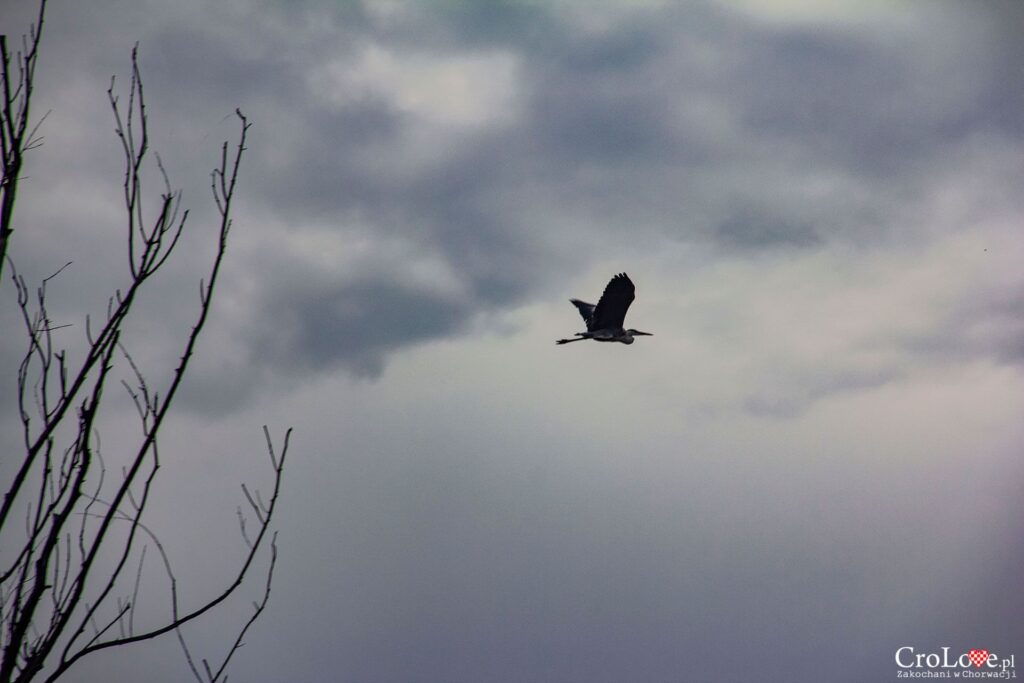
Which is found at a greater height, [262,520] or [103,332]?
[103,332]

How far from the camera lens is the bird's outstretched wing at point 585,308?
84.7ft

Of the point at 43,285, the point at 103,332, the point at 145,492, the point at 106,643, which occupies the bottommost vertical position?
the point at 106,643

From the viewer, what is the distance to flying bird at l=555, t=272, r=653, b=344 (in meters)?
23.7

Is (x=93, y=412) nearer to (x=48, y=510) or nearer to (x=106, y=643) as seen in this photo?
(x=48, y=510)

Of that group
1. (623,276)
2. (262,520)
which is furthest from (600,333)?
(262,520)

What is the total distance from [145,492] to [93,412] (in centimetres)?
53

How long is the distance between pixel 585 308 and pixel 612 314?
2.23 meters

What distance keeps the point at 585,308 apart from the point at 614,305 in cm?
255

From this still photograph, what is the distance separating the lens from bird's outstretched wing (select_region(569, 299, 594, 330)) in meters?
25.8

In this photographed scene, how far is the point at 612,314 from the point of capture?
2458 centimetres

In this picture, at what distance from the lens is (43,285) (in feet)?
17.3

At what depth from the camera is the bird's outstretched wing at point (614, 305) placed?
77.6ft

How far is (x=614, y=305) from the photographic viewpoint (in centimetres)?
2423

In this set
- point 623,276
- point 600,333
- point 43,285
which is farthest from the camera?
point 600,333
